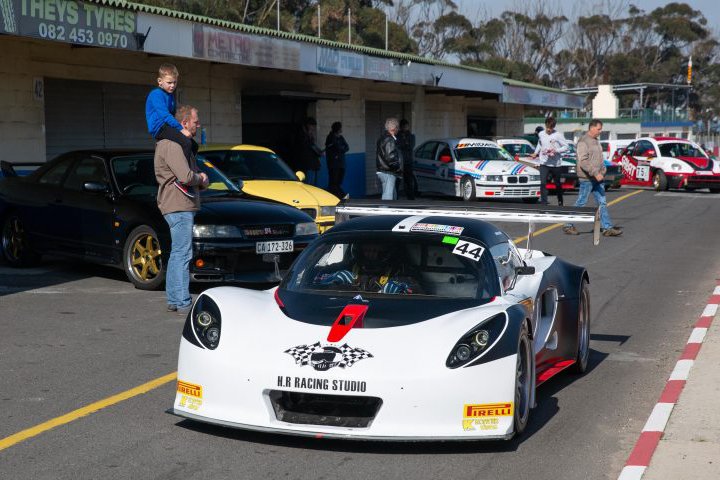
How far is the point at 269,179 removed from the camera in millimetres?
14891

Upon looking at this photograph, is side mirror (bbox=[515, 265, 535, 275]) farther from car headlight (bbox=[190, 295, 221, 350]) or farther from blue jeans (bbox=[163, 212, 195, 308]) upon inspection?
blue jeans (bbox=[163, 212, 195, 308])

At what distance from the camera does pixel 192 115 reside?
982cm

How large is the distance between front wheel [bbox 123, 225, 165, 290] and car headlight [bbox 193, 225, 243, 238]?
442 millimetres

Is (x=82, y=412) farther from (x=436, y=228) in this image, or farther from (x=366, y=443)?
(x=436, y=228)

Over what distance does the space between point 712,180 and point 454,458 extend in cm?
2665

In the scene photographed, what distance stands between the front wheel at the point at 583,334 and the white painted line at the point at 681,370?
59 centimetres

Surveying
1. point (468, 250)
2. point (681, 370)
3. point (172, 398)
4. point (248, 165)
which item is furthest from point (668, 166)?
point (172, 398)

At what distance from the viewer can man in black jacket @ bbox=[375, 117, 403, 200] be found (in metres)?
17.1

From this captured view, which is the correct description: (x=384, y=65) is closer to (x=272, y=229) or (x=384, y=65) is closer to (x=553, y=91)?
(x=272, y=229)

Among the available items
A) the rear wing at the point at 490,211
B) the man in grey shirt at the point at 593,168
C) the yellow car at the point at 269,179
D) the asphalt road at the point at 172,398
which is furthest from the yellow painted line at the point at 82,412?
the man in grey shirt at the point at 593,168

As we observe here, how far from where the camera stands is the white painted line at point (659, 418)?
20.0 ft

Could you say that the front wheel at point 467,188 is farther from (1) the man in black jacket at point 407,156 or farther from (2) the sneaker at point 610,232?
(2) the sneaker at point 610,232

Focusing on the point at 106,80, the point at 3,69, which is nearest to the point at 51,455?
the point at 3,69

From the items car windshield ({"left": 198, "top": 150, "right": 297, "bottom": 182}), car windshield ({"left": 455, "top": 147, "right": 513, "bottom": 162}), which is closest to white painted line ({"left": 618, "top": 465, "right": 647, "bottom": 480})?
car windshield ({"left": 198, "top": 150, "right": 297, "bottom": 182})
